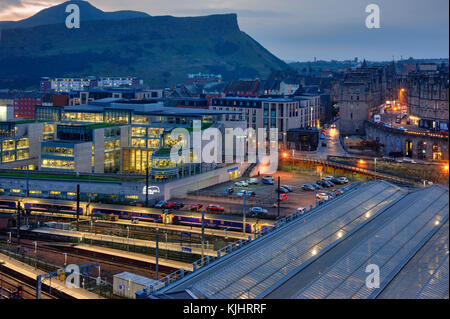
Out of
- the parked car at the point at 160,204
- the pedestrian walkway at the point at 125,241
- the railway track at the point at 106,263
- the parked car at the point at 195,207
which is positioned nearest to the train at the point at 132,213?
the parked car at the point at 160,204

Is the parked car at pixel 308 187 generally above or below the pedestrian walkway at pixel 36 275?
above

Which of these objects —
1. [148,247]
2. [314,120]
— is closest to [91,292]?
[148,247]

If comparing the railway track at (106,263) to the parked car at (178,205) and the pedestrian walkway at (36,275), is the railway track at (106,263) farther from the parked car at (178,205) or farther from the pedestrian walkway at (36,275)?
the parked car at (178,205)

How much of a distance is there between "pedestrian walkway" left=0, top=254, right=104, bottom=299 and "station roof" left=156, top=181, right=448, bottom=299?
289 inches

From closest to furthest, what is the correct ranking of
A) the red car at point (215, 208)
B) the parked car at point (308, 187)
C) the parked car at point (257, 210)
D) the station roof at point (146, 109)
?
the parked car at point (257, 210) < the red car at point (215, 208) < the parked car at point (308, 187) < the station roof at point (146, 109)

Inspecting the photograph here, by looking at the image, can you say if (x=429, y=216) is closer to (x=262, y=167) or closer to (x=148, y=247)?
(x=148, y=247)

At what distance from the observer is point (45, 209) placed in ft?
125

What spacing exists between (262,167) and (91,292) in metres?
32.4

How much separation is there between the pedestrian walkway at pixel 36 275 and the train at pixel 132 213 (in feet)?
30.9

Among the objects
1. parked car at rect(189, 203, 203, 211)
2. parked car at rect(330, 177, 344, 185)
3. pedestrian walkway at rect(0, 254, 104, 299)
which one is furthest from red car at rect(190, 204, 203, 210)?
parked car at rect(330, 177, 344, 185)

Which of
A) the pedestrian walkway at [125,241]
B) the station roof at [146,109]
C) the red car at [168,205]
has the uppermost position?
the station roof at [146,109]

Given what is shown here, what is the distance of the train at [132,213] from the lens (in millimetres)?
32688

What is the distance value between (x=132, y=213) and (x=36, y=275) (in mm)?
11127
